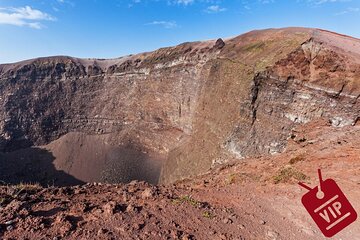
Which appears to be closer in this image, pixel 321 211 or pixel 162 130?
pixel 321 211

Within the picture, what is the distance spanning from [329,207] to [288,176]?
2096 millimetres

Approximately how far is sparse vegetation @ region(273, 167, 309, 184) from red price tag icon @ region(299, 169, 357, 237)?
1.19ft

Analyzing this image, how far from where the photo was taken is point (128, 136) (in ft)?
140

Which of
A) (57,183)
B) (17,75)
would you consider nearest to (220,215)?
(57,183)

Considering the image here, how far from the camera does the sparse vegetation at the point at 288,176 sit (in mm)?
11656

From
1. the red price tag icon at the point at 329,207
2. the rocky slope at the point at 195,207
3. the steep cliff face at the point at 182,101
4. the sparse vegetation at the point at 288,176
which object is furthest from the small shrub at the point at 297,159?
the steep cliff face at the point at 182,101

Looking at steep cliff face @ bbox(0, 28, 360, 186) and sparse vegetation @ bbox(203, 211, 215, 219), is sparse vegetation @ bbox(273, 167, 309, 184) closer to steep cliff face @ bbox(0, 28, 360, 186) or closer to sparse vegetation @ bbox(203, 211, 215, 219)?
sparse vegetation @ bbox(203, 211, 215, 219)

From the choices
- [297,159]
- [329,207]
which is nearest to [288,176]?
[297,159]

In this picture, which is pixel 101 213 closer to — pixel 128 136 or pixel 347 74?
pixel 347 74

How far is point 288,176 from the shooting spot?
38.8 ft

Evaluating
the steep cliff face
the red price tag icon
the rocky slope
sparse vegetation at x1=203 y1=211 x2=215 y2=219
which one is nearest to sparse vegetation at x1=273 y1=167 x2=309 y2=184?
the rocky slope

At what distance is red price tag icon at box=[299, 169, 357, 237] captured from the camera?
9219 mm

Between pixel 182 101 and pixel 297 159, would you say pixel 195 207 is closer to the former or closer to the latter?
pixel 297 159

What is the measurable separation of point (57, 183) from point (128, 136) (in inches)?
458
